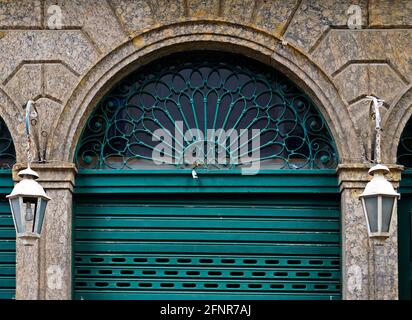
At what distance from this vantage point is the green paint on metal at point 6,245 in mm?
12344

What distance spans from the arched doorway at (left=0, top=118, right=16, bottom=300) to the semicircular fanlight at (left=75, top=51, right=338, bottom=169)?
2.73 feet

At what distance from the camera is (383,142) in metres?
12.1

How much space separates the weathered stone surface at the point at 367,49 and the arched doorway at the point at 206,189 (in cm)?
58

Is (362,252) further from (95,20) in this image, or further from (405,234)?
(95,20)

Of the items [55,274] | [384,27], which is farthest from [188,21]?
[55,274]

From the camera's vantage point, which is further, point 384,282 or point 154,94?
point 154,94

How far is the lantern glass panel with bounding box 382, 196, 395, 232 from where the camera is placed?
1048 cm

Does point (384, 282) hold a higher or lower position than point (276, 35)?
lower

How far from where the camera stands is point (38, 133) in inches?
482

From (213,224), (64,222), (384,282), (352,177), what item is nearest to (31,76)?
(64,222)

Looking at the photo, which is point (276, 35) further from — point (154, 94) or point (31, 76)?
point (31, 76)

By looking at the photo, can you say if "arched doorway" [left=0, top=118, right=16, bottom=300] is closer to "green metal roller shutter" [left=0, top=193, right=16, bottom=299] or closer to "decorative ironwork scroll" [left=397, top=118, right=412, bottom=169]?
"green metal roller shutter" [left=0, top=193, right=16, bottom=299]

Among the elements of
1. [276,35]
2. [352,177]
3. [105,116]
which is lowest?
[352,177]

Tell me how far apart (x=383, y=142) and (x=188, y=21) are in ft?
8.51
